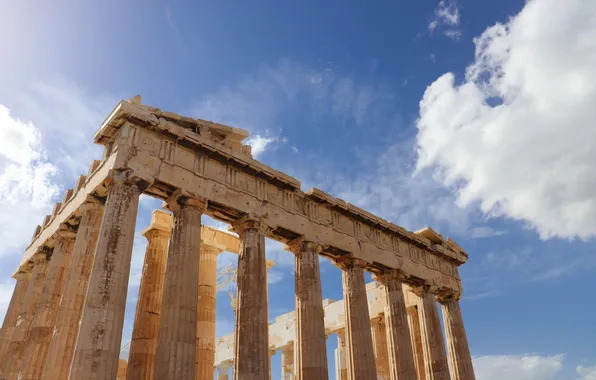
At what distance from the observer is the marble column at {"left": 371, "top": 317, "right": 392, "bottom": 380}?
31.1 m

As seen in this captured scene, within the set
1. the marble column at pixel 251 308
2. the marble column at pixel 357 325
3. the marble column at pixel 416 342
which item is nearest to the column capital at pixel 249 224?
the marble column at pixel 251 308

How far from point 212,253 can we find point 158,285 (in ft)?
11.4

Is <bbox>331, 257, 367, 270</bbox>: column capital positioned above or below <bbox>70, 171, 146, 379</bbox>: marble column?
above

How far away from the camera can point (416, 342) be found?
31500 millimetres

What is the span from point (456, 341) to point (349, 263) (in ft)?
30.9

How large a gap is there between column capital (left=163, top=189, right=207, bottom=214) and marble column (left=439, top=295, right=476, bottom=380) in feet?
57.7

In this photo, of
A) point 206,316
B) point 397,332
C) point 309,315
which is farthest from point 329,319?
point 206,316

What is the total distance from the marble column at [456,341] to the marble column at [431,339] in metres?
1.86

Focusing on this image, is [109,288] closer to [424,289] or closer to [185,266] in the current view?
[185,266]

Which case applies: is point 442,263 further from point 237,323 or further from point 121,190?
point 121,190

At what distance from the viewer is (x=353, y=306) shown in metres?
23.5

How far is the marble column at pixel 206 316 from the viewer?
69.6 ft

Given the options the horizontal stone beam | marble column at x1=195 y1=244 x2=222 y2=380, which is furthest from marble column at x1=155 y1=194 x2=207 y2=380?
the horizontal stone beam

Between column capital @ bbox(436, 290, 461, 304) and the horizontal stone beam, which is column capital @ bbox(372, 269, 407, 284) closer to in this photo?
column capital @ bbox(436, 290, 461, 304)
